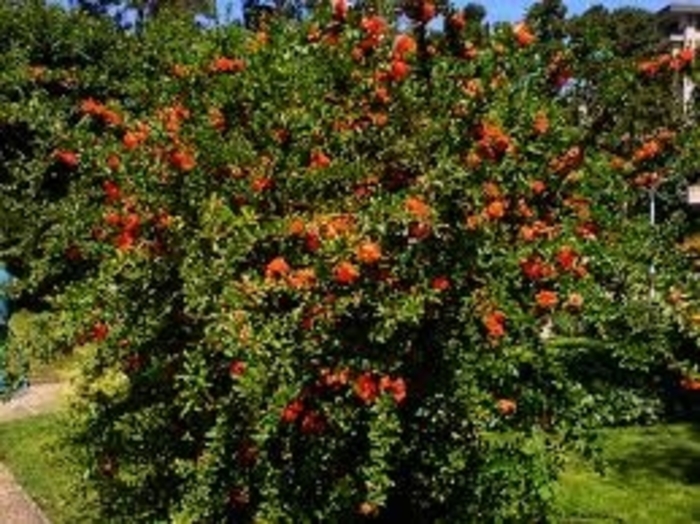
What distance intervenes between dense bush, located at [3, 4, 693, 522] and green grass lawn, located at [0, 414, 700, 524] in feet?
5.70

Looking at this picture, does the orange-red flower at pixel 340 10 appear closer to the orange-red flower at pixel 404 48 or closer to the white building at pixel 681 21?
the orange-red flower at pixel 404 48

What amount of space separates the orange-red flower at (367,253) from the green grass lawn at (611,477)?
11.1 ft

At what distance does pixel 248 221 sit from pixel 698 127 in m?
2.77

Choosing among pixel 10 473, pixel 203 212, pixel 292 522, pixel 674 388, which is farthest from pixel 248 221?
pixel 674 388

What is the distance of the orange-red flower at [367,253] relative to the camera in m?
5.28

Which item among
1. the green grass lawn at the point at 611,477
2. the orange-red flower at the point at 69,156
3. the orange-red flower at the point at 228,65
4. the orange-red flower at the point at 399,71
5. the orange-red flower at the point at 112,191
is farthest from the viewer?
the green grass lawn at the point at 611,477

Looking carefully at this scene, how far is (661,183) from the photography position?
727 centimetres

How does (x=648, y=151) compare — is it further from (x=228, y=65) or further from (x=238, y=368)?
(x=238, y=368)

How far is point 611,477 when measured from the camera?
10.5 meters

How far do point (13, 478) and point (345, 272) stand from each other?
6472 mm

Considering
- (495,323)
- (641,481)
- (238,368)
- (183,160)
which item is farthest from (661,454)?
(183,160)

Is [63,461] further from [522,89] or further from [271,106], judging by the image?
[522,89]

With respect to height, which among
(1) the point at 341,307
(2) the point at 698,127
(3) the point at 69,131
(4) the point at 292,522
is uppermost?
(3) the point at 69,131

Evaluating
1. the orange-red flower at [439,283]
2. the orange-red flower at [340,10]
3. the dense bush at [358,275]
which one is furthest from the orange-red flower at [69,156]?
the orange-red flower at [439,283]
